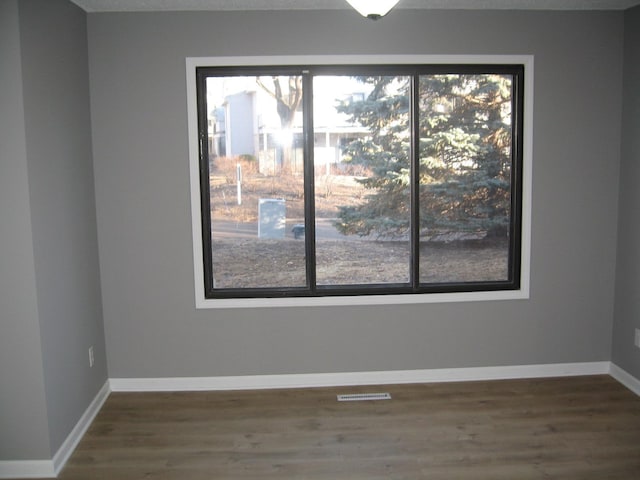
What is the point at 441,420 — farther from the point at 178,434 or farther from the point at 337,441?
the point at 178,434

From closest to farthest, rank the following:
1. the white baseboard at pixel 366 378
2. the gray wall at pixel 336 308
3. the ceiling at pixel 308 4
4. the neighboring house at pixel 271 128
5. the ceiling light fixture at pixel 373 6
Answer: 1. the ceiling light fixture at pixel 373 6
2. the ceiling at pixel 308 4
3. the gray wall at pixel 336 308
4. the neighboring house at pixel 271 128
5. the white baseboard at pixel 366 378

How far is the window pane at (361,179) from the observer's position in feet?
11.8

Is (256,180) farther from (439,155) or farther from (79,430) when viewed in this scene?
(79,430)

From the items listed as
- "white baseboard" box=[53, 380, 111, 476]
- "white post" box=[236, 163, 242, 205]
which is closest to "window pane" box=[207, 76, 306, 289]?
"white post" box=[236, 163, 242, 205]

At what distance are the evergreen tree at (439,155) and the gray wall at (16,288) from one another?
1960 mm

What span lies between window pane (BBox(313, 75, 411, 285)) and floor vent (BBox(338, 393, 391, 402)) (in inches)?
30.4

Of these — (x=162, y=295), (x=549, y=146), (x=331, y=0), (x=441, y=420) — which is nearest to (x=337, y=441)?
(x=441, y=420)

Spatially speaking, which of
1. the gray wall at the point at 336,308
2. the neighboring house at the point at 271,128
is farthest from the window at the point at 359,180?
the gray wall at the point at 336,308

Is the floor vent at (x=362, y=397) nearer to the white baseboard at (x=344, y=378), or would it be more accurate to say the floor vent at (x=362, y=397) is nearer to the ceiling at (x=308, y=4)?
the white baseboard at (x=344, y=378)

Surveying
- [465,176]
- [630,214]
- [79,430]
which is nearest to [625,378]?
[630,214]

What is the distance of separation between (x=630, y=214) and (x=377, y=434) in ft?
7.47

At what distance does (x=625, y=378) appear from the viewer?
3.65 meters

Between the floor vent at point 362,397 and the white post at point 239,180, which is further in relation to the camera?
the white post at point 239,180

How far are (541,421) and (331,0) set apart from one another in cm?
289
